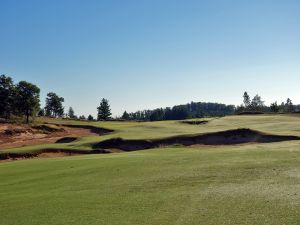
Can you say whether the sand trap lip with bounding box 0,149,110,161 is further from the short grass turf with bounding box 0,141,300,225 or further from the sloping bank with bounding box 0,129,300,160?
the short grass turf with bounding box 0,141,300,225

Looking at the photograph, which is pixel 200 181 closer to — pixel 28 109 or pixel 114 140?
pixel 114 140

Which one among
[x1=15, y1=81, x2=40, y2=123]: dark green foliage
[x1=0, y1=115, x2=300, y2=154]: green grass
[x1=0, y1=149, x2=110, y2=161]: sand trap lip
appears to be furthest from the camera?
[x1=15, y1=81, x2=40, y2=123]: dark green foliage

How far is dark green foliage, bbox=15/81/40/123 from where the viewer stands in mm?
88312

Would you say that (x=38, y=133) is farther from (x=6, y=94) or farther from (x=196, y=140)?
(x=196, y=140)

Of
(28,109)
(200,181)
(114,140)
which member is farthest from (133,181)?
(28,109)

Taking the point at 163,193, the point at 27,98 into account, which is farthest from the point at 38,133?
the point at 163,193

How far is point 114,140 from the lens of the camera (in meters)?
47.7

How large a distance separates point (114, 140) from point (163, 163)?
81.6 feet

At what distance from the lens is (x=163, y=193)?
14727mm

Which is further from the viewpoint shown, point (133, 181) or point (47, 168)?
point (47, 168)

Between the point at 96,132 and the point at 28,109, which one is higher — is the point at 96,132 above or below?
below

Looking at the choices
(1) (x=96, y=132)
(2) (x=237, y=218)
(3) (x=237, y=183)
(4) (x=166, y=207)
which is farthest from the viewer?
(1) (x=96, y=132)

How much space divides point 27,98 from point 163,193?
Answer: 79.4 metres

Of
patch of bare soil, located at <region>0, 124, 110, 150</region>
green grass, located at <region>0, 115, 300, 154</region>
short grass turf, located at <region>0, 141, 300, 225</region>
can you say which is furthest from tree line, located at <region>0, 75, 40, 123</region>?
short grass turf, located at <region>0, 141, 300, 225</region>
